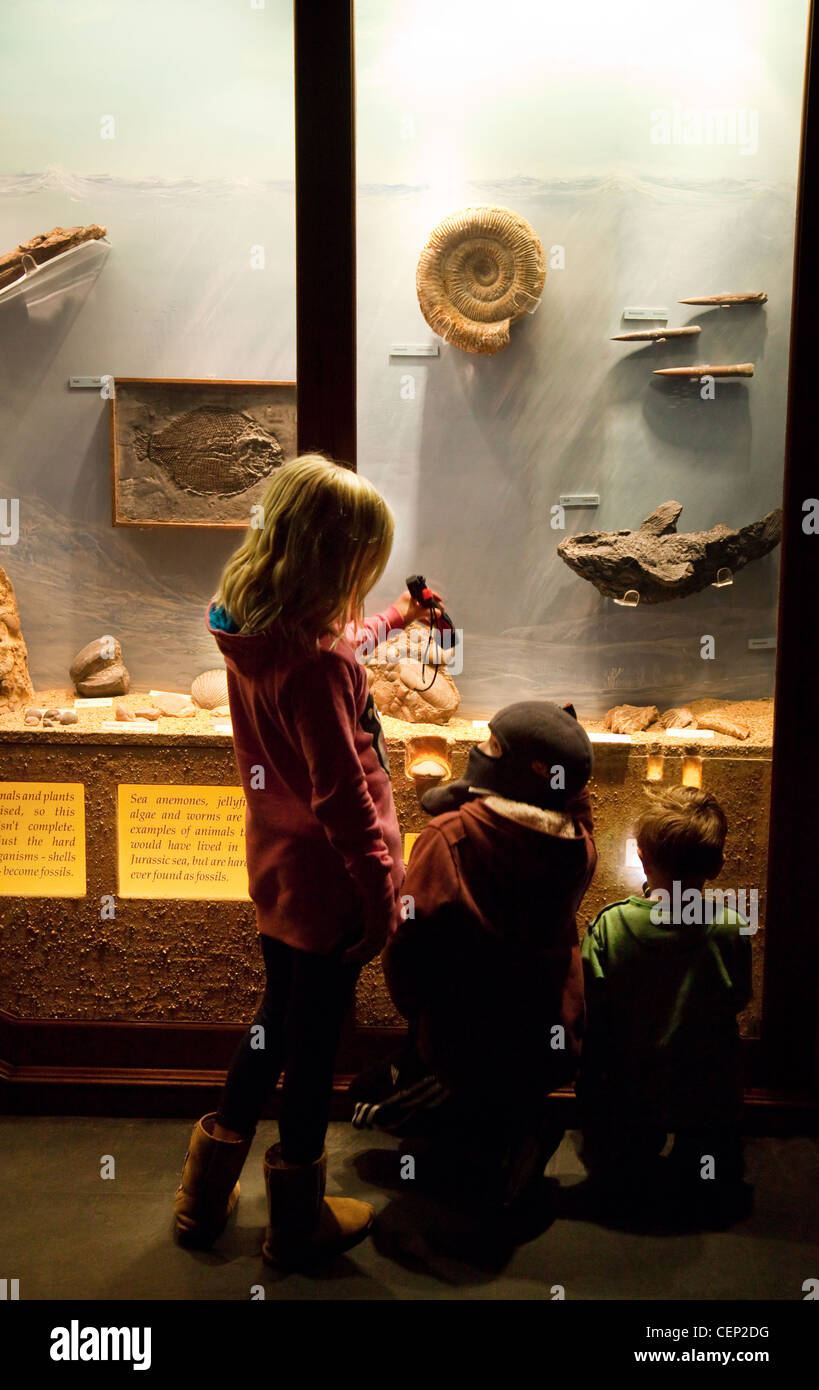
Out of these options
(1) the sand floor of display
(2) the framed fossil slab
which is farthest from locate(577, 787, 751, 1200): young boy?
(2) the framed fossil slab

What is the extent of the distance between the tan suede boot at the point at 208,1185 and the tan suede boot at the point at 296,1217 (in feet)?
0.31

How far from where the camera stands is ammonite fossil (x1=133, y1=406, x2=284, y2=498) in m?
2.64

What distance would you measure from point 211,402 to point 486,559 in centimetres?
86

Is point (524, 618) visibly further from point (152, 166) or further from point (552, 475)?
point (152, 166)

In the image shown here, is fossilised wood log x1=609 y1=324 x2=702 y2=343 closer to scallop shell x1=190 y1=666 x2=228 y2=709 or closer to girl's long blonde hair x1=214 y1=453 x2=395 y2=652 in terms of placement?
girl's long blonde hair x1=214 y1=453 x2=395 y2=652

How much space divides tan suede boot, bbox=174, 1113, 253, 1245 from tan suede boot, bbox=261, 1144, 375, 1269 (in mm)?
93

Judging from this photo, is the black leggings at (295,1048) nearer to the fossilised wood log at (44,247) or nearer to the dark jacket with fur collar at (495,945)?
the dark jacket with fur collar at (495,945)

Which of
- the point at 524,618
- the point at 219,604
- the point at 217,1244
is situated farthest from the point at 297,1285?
the point at 524,618

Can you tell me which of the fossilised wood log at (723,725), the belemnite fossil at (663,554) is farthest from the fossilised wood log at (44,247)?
the fossilised wood log at (723,725)

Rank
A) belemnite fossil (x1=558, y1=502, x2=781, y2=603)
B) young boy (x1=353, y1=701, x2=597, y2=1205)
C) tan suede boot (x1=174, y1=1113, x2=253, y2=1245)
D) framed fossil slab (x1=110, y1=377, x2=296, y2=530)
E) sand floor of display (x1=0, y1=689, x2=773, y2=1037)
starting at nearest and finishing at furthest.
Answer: young boy (x1=353, y1=701, x2=597, y2=1205) < tan suede boot (x1=174, y1=1113, x2=253, y2=1245) < sand floor of display (x1=0, y1=689, x2=773, y2=1037) < belemnite fossil (x1=558, y1=502, x2=781, y2=603) < framed fossil slab (x1=110, y1=377, x2=296, y2=530)

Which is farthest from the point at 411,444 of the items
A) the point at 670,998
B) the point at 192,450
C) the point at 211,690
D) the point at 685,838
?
the point at 670,998

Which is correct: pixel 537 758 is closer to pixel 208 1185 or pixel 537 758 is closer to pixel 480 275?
pixel 208 1185

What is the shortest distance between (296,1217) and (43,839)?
112 centimetres

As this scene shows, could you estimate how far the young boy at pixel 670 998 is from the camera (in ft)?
6.75
